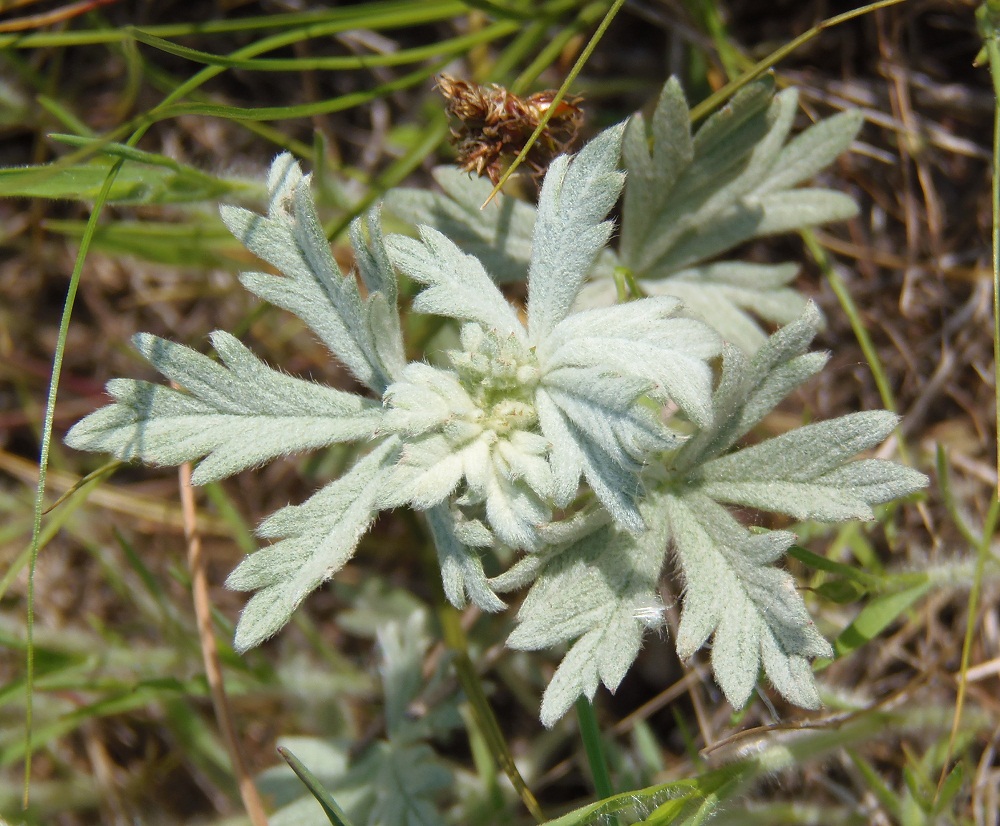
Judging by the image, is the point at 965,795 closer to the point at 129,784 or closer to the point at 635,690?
the point at 635,690

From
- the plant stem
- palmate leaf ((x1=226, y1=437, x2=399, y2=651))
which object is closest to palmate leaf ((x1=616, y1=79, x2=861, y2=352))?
palmate leaf ((x1=226, y1=437, x2=399, y2=651))

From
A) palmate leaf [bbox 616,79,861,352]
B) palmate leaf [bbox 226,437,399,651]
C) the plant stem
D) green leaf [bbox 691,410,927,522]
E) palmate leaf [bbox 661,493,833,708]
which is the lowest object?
the plant stem

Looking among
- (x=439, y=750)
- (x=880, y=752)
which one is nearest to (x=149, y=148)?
(x=439, y=750)

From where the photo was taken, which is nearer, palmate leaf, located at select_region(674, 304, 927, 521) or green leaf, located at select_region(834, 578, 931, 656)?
palmate leaf, located at select_region(674, 304, 927, 521)

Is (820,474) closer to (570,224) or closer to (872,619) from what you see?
(872,619)

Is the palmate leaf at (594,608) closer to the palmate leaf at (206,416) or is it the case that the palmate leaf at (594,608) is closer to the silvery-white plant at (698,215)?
the palmate leaf at (206,416)

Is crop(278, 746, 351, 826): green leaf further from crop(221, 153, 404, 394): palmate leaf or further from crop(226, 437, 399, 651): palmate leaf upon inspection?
crop(221, 153, 404, 394): palmate leaf

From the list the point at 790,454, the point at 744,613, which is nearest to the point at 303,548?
the point at 744,613

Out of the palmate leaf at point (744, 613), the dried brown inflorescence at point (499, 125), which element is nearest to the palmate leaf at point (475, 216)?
the dried brown inflorescence at point (499, 125)
